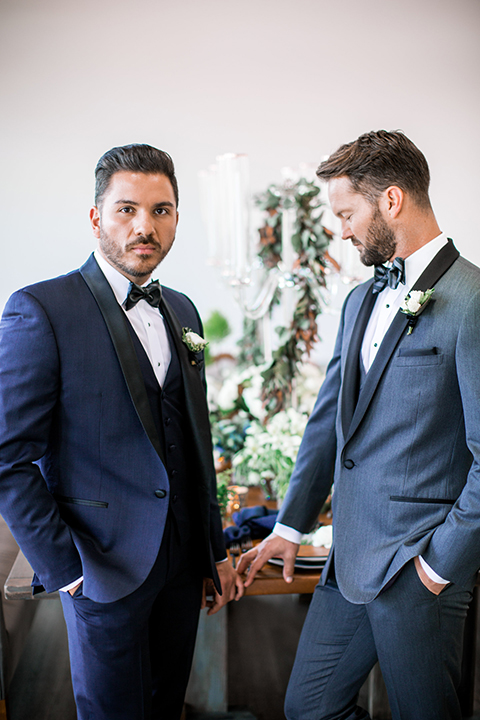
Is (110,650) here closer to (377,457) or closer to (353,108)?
(377,457)

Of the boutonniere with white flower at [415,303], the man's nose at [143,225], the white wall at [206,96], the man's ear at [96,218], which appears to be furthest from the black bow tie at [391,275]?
the white wall at [206,96]

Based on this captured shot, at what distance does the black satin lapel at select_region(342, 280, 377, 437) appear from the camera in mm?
1452

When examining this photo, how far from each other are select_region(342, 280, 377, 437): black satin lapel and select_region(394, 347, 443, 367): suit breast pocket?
171mm

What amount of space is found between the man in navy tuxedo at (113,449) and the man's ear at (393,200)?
21.7 inches

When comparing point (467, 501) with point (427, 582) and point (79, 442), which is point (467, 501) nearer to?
point (427, 582)

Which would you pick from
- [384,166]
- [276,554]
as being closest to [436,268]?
[384,166]

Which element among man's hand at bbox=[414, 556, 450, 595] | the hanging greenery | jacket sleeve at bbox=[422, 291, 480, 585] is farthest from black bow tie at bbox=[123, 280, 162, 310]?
the hanging greenery

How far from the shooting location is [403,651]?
4.36ft

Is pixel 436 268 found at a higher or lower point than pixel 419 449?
higher

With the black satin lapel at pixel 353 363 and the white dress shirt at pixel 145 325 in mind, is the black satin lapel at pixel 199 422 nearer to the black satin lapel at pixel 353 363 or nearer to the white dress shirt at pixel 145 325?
the white dress shirt at pixel 145 325

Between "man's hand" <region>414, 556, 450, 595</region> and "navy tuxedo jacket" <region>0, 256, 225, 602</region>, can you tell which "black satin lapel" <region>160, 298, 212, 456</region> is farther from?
Answer: "man's hand" <region>414, 556, 450, 595</region>

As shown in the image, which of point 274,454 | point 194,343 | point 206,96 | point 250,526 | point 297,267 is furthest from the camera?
point 206,96

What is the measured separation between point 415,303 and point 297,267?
1409 mm

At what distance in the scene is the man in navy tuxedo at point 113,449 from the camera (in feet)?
4.02
